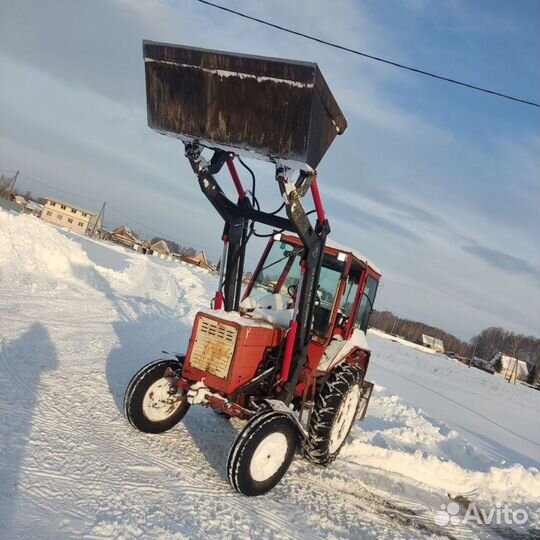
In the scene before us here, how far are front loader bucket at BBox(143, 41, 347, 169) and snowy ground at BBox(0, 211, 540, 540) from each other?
3.00 metres

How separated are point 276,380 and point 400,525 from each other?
1.87 m

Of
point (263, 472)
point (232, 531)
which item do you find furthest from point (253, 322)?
point (232, 531)

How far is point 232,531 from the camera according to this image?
3.82m

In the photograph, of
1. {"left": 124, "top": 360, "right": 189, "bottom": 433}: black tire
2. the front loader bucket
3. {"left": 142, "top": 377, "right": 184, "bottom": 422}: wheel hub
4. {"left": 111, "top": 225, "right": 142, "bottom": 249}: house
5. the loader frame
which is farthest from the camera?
{"left": 111, "top": 225, "right": 142, "bottom": 249}: house

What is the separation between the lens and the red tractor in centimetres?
431

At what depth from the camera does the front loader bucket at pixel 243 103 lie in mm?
4168

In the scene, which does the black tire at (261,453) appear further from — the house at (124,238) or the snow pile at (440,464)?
the house at (124,238)

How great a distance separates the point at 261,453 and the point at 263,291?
2.26 m

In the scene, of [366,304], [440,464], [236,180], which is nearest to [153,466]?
[236,180]

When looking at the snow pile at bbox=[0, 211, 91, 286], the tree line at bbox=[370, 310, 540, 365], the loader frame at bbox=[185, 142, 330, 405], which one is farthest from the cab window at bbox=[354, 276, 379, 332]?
the tree line at bbox=[370, 310, 540, 365]

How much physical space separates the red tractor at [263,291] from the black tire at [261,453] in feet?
0.04

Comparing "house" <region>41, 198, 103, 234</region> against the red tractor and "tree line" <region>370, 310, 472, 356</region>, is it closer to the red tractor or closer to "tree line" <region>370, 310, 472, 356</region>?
"tree line" <region>370, 310, 472, 356</region>

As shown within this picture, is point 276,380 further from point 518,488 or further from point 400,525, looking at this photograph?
point 518,488

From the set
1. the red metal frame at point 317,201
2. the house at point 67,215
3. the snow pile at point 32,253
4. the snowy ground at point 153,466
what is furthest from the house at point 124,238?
the red metal frame at point 317,201
